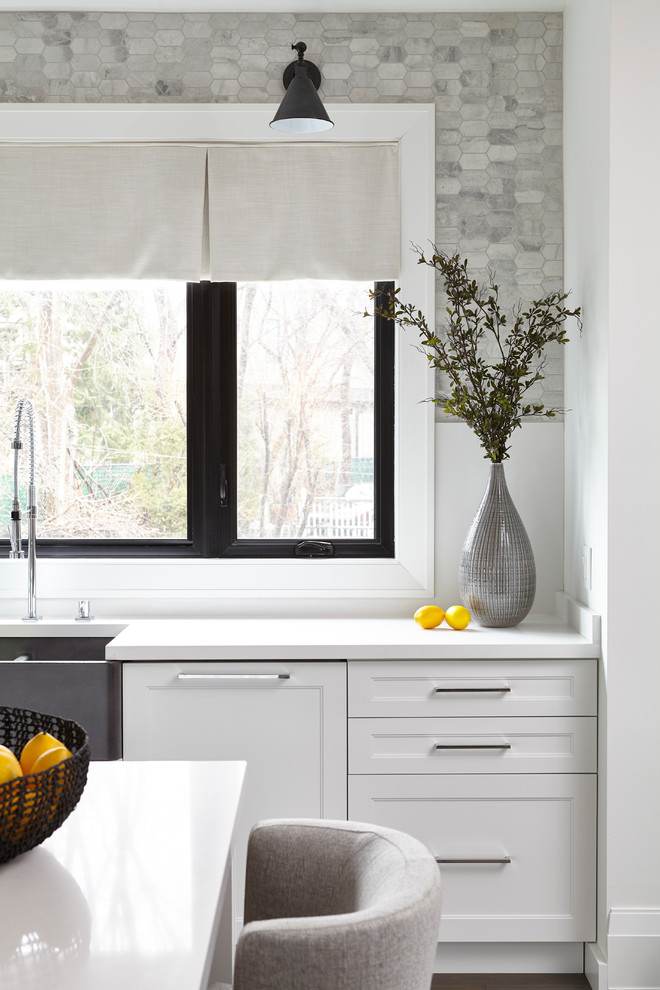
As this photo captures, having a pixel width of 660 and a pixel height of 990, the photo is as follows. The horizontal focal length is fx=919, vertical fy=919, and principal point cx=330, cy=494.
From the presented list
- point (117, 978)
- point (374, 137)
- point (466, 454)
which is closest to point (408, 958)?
point (117, 978)

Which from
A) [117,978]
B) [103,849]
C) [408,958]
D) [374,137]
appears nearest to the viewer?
[117,978]

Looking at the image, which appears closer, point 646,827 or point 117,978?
point 117,978

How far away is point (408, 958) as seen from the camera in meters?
1.11

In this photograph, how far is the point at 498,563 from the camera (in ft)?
8.93

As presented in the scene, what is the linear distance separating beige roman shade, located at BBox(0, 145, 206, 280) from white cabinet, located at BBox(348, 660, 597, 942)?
1509 millimetres

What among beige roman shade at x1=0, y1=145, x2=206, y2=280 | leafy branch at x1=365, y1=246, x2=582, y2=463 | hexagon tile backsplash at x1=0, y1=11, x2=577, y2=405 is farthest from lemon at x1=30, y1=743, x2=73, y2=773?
hexagon tile backsplash at x1=0, y1=11, x2=577, y2=405

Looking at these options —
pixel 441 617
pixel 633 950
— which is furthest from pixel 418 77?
pixel 633 950

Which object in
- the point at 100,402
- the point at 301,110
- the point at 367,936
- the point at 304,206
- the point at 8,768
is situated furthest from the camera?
the point at 100,402

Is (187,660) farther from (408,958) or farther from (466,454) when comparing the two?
(408,958)

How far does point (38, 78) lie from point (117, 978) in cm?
287

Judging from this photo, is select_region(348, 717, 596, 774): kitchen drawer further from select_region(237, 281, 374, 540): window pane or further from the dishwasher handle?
select_region(237, 281, 374, 540): window pane

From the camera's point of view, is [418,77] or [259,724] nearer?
[259,724]

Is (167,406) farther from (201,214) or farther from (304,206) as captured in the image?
(304,206)

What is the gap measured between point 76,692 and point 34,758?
1.38 metres
